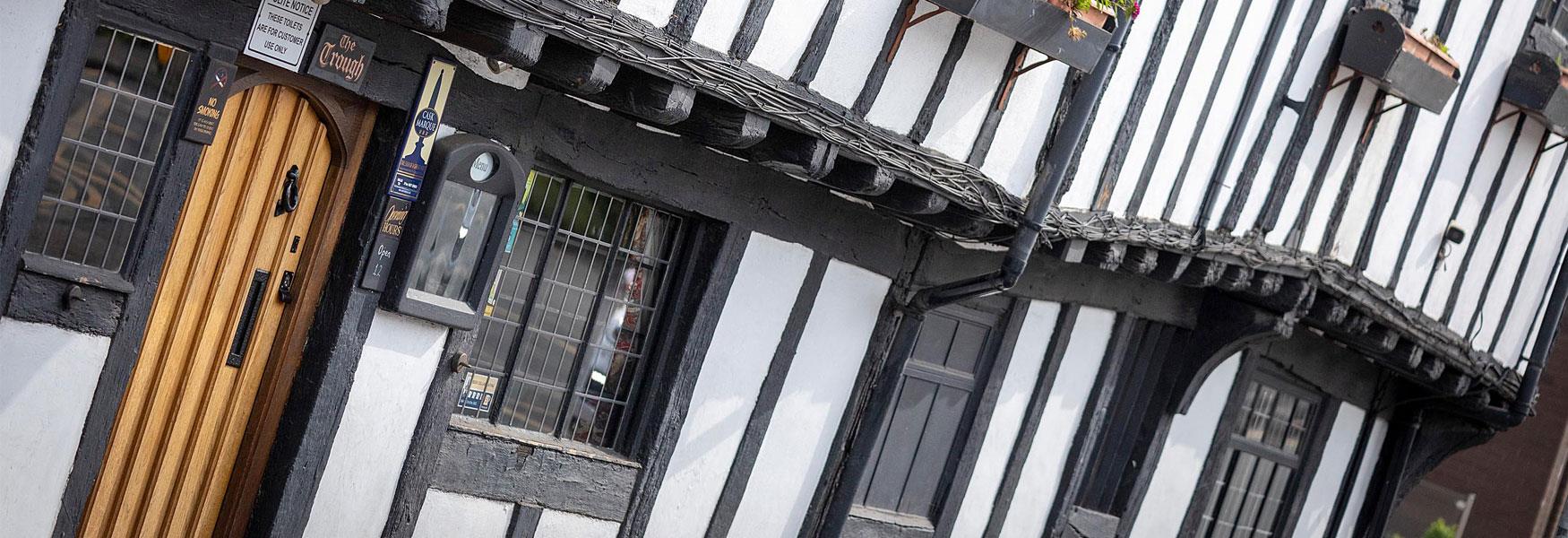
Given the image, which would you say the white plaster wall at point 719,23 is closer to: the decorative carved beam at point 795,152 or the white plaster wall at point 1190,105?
the decorative carved beam at point 795,152

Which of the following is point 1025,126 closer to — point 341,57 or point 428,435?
point 428,435

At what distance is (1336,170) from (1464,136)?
57.7 inches

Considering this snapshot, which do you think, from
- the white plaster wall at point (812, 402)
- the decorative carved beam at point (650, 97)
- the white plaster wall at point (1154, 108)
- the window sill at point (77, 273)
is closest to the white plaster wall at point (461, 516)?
the white plaster wall at point (812, 402)

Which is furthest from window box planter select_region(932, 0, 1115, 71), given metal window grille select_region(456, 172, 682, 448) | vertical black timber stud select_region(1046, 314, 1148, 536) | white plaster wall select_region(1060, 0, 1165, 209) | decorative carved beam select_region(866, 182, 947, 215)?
vertical black timber stud select_region(1046, 314, 1148, 536)

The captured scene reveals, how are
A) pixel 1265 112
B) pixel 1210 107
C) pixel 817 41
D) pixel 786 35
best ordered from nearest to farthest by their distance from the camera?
1. pixel 786 35
2. pixel 817 41
3. pixel 1210 107
4. pixel 1265 112

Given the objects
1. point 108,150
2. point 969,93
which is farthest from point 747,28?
point 108,150

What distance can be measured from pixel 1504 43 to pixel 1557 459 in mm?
8447

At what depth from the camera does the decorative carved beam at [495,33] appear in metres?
4.58

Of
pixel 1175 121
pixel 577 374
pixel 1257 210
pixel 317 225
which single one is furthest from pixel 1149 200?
pixel 317 225

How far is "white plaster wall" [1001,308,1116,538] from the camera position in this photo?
8.60 meters

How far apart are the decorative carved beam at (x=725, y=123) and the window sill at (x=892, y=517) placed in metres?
2.72

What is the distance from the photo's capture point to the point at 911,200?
6.46 metres

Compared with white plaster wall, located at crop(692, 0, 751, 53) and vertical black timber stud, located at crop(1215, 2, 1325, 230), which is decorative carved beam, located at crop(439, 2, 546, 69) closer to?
white plaster wall, located at crop(692, 0, 751, 53)

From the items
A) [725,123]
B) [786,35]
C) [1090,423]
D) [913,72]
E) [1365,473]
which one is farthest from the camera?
[1365,473]
